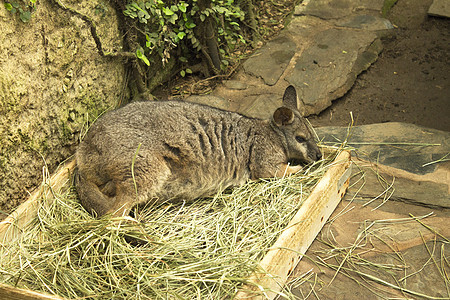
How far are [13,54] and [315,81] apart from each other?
179 inches

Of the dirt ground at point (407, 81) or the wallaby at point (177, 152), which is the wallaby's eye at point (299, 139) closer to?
the wallaby at point (177, 152)

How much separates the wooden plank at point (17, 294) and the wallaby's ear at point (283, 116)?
3002 mm

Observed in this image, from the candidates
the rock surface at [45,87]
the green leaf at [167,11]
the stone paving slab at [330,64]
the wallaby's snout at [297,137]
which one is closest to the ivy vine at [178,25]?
the green leaf at [167,11]

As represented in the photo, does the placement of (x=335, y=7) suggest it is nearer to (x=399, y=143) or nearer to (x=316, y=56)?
(x=316, y=56)

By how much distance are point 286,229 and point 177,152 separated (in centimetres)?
138

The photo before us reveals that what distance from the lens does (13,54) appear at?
4387mm

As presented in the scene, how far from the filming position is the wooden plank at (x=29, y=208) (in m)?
4.29

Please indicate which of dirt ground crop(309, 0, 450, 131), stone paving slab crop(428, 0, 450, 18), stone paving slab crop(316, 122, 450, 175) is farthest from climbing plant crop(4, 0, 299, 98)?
stone paving slab crop(428, 0, 450, 18)

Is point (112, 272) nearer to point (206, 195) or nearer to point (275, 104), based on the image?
point (206, 195)

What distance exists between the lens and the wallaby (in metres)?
4.52

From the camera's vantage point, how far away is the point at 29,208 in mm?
4527

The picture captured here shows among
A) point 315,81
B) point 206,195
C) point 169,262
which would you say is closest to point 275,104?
point 315,81

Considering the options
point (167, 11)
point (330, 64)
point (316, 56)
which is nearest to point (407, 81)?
point (330, 64)

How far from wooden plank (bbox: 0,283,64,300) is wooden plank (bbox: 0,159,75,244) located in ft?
2.53
